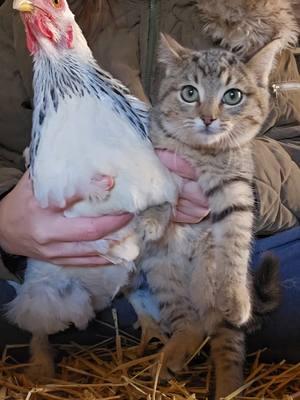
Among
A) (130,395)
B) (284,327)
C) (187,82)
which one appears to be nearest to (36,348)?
(130,395)

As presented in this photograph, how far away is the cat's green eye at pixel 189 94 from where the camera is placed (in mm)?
1411

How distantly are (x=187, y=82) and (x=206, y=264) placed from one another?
0.36 metres

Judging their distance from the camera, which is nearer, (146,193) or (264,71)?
(146,193)

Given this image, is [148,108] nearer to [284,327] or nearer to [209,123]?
[209,123]

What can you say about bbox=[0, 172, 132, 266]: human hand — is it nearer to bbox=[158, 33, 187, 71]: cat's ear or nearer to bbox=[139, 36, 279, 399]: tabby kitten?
bbox=[139, 36, 279, 399]: tabby kitten

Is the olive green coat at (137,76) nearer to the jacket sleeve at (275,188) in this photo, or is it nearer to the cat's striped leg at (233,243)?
the jacket sleeve at (275,188)

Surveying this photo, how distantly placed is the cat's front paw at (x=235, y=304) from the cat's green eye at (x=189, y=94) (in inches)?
14.6

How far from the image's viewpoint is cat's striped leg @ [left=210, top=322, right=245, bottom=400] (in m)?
1.39

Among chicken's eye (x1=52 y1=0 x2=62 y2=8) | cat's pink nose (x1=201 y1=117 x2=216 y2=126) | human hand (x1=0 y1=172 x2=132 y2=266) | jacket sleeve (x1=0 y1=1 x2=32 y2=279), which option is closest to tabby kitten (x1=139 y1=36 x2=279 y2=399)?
cat's pink nose (x1=201 y1=117 x2=216 y2=126)

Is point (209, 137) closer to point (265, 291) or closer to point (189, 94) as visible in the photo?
point (189, 94)

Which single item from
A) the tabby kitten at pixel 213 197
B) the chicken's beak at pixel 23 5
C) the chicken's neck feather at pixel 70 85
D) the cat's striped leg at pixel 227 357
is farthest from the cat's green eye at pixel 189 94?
the cat's striped leg at pixel 227 357

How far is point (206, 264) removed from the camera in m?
1.45

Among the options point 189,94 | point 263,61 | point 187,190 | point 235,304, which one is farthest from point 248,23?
point 235,304

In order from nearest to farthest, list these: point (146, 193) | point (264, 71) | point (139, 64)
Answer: point (146, 193), point (264, 71), point (139, 64)
